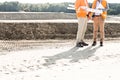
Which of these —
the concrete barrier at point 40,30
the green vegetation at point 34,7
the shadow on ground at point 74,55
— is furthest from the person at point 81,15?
the green vegetation at point 34,7

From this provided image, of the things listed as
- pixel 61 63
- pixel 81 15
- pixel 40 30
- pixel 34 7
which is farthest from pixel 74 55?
pixel 34 7

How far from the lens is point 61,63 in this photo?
936 cm

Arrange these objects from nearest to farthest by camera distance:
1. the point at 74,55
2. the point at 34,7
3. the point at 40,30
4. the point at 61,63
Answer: the point at 61,63 → the point at 74,55 → the point at 40,30 → the point at 34,7

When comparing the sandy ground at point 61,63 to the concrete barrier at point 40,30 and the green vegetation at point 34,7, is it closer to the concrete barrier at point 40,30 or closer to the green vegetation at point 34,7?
the concrete barrier at point 40,30

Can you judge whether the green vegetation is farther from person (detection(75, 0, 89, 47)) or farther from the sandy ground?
the sandy ground

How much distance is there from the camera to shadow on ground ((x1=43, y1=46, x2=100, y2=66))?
968cm

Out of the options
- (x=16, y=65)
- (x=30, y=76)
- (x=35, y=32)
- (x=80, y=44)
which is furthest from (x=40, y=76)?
(x=35, y=32)

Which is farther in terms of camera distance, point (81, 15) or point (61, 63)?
point (81, 15)

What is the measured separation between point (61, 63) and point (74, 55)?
1.19 meters

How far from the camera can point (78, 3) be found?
1164cm

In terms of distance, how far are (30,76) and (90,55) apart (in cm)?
304

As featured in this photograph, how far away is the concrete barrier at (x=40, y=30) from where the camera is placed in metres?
15.6

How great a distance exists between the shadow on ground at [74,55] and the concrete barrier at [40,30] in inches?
171

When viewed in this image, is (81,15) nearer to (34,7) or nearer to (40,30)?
(40,30)
